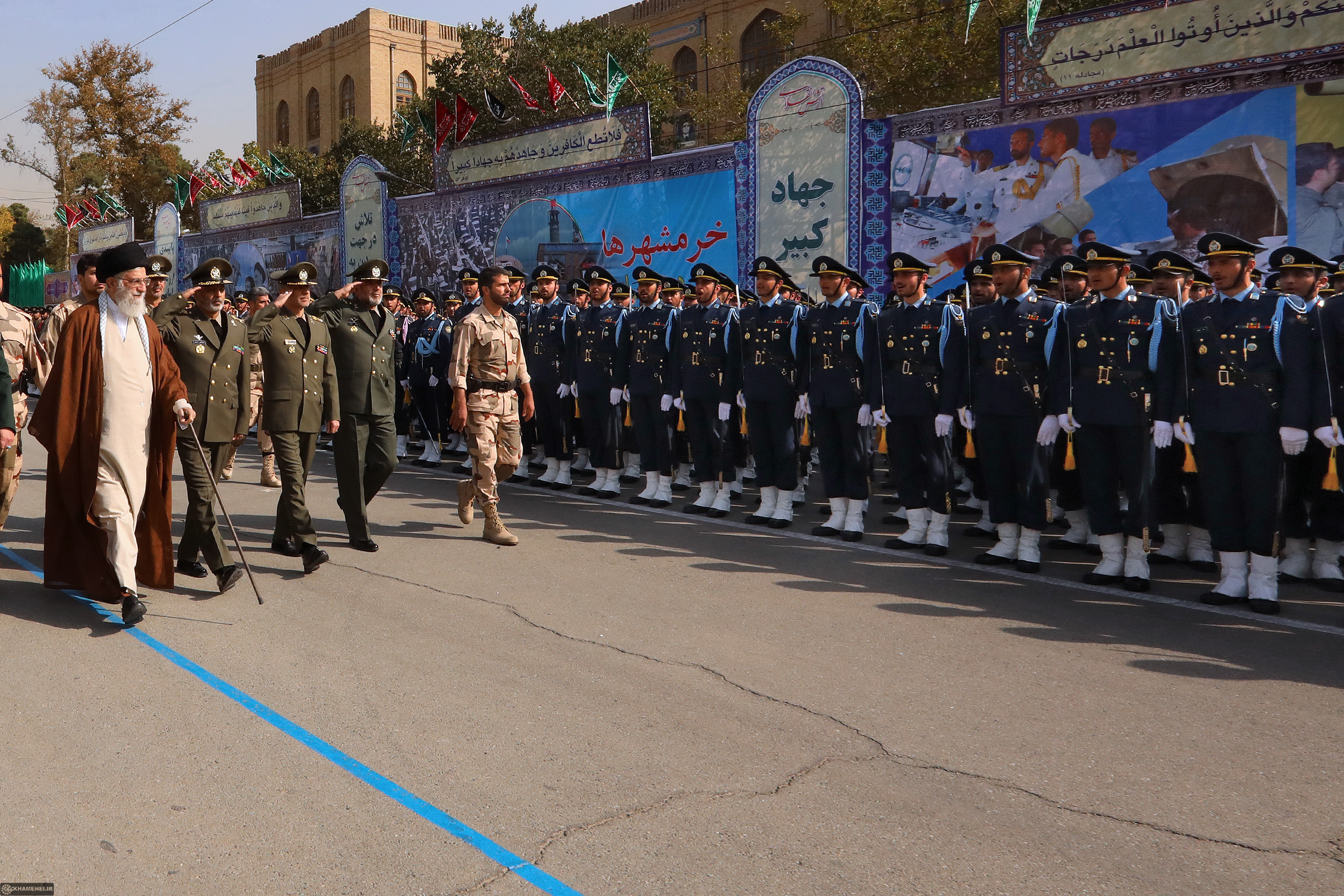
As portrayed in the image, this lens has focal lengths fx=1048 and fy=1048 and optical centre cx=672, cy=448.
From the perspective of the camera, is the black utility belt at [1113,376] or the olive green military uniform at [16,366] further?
the olive green military uniform at [16,366]

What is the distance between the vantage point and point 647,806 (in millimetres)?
3574

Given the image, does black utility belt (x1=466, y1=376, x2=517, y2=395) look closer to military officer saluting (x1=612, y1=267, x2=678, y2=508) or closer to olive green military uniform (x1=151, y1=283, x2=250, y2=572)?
olive green military uniform (x1=151, y1=283, x2=250, y2=572)

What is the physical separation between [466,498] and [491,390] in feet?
2.96

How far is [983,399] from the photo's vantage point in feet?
25.2

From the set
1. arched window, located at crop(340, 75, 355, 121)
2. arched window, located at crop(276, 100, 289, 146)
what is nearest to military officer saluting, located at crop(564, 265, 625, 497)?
arched window, located at crop(340, 75, 355, 121)

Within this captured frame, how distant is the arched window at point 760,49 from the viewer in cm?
4084

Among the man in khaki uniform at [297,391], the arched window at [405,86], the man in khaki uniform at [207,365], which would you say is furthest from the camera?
the arched window at [405,86]

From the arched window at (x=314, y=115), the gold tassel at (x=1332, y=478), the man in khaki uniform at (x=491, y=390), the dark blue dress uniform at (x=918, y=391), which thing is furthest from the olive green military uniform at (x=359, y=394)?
the arched window at (x=314, y=115)

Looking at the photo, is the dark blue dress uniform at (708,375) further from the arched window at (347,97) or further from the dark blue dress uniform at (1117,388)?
the arched window at (347,97)

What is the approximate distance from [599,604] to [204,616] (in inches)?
89.6

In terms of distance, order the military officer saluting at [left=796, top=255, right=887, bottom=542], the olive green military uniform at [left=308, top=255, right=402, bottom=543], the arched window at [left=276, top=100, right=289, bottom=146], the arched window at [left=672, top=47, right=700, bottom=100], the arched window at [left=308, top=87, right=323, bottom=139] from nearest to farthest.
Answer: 1. the olive green military uniform at [left=308, top=255, right=402, bottom=543]
2. the military officer saluting at [left=796, top=255, right=887, bottom=542]
3. the arched window at [left=672, top=47, right=700, bottom=100]
4. the arched window at [left=308, top=87, right=323, bottom=139]
5. the arched window at [left=276, top=100, right=289, bottom=146]

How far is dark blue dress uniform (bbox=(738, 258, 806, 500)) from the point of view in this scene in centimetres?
913

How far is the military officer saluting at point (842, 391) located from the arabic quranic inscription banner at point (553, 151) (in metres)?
10.6

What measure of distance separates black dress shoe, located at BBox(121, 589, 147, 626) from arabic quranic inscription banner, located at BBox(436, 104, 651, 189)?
14311 millimetres
